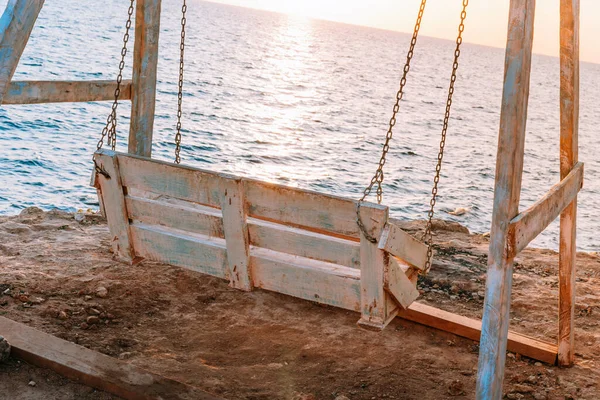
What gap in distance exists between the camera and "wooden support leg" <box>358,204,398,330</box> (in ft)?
15.8

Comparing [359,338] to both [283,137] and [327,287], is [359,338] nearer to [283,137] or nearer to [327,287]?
[327,287]

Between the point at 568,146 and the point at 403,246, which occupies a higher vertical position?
the point at 568,146

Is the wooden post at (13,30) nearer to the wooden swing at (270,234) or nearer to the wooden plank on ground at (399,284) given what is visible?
the wooden swing at (270,234)

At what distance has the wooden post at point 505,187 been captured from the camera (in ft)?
15.7

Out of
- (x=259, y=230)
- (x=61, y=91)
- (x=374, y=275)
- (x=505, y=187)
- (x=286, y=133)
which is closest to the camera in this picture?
(x=505, y=187)

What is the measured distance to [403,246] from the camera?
16.7ft

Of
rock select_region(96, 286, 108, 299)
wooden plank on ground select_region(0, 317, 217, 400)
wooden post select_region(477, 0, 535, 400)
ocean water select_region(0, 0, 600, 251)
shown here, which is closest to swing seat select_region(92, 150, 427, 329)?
wooden post select_region(477, 0, 535, 400)

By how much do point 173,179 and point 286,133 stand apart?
86.5 feet

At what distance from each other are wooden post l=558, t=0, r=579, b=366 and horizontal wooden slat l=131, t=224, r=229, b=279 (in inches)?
107

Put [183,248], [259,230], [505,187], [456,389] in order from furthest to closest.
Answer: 1. [456,389]
2. [183,248]
3. [259,230]
4. [505,187]

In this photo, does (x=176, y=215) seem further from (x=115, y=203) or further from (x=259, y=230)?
(x=259, y=230)

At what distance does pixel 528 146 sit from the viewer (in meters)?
36.4

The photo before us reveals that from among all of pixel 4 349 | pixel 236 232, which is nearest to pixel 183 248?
pixel 236 232

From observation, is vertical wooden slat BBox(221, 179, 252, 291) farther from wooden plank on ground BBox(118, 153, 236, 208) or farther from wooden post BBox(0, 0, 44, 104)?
wooden post BBox(0, 0, 44, 104)
